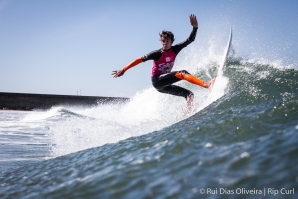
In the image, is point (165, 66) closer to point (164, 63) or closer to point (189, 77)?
point (164, 63)

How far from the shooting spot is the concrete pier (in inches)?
Result: 1829

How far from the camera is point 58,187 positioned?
3355 mm

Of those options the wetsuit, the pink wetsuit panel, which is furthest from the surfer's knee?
the pink wetsuit panel

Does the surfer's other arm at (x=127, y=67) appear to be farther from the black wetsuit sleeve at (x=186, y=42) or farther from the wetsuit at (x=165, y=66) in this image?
the black wetsuit sleeve at (x=186, y=42)

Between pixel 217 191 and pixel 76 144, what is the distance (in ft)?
13.8

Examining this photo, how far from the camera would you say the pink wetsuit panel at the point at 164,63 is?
24.1ft

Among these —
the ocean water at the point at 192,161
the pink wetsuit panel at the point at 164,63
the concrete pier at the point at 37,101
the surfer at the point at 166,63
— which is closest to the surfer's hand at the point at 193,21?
the surfer at the point at 166,63

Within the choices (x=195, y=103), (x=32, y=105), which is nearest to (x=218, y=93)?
(x=195, y=103)

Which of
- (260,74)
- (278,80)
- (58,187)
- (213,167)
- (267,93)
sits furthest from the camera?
(260,74)

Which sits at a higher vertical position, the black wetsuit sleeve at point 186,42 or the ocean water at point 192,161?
the black wetsuit sleeve at point 186,42

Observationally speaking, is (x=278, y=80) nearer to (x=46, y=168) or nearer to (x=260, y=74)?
(x=260, y=74)

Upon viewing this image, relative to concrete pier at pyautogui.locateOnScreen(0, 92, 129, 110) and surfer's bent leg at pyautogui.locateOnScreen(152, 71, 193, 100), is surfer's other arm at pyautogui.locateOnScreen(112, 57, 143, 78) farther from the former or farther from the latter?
concrete pier at pyautogui.locateOnScreen(0, 92, 129, 110)

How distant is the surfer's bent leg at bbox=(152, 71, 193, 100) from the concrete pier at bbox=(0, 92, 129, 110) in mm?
39294

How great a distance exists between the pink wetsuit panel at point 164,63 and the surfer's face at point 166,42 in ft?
0.37
